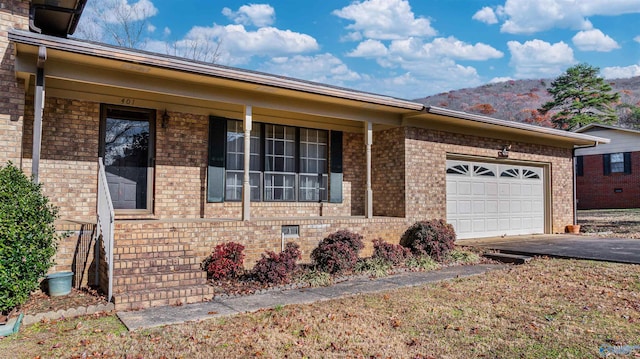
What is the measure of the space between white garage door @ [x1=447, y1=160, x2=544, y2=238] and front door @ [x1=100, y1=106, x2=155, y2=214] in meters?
7.40

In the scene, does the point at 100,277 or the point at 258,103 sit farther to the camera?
the point at 258,103

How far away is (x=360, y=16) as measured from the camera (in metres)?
29.0

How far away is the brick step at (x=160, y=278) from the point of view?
6059 millimetres

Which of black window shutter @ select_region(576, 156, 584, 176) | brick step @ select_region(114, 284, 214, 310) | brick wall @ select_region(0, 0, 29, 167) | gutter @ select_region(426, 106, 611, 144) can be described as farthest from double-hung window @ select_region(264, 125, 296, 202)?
black window shutter @ select_region(576, 156, 584, 176)

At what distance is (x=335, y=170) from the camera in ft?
36.3

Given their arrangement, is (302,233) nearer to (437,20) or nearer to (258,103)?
(258,103)

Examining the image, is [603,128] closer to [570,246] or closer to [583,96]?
[583,96]

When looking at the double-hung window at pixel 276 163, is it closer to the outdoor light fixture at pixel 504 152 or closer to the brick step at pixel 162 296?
the brick step at pixel 162 296

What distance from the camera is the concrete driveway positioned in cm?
929

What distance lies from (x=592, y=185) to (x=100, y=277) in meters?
25.6

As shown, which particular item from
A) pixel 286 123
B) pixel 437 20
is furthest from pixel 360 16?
pixel 286 123

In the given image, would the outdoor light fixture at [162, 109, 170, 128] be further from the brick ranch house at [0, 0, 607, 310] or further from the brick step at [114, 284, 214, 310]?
the brick step at [114, 284, 214, 310]

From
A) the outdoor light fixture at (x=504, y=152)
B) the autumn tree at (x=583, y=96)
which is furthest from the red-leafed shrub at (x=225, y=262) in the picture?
the autumn tree at (x=583, y=96)

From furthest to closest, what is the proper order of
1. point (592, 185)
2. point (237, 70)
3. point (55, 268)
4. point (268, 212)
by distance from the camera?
point (592, 185), point (268, 212), point (237, 70), point (55, 268)
